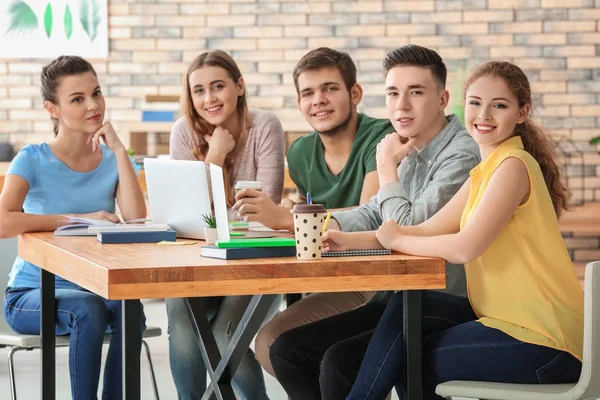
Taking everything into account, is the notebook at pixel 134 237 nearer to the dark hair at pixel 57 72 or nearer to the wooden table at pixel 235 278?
the wooden table at pixel 235 278

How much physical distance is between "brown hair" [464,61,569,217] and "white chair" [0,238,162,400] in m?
1.24

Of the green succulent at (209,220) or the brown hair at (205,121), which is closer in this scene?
the green succulent at (209,220)

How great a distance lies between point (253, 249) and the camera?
6.09 feet

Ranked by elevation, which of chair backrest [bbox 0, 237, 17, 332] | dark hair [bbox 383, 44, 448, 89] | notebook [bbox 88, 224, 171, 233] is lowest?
chair backrest [bbox 0, 237, 17, 332]

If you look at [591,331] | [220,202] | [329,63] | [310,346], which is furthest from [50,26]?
[591,331]

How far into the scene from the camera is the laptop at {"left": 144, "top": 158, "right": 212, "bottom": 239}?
2.25 m

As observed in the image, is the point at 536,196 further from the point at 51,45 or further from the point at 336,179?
the point at 51,45

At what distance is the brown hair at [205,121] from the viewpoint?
2943 millimetres

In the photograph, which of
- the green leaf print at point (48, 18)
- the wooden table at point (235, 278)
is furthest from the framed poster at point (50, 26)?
the wooden table at point (235, 278)

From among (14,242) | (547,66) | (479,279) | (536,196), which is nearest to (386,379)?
(479,279)

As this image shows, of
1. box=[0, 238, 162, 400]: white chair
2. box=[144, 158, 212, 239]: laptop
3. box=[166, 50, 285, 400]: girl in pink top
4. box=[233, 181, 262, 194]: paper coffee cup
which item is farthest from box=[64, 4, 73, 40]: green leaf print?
box=[233, 181, 262, 194]: paper coffee cup

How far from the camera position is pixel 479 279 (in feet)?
6.49

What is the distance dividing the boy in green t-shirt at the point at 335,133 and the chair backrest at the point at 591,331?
92 centimetres

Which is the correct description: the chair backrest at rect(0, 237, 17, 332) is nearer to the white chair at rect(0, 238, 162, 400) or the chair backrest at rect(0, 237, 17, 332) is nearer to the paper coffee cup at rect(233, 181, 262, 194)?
the white chair at rect(0, 238, 162, 400)
